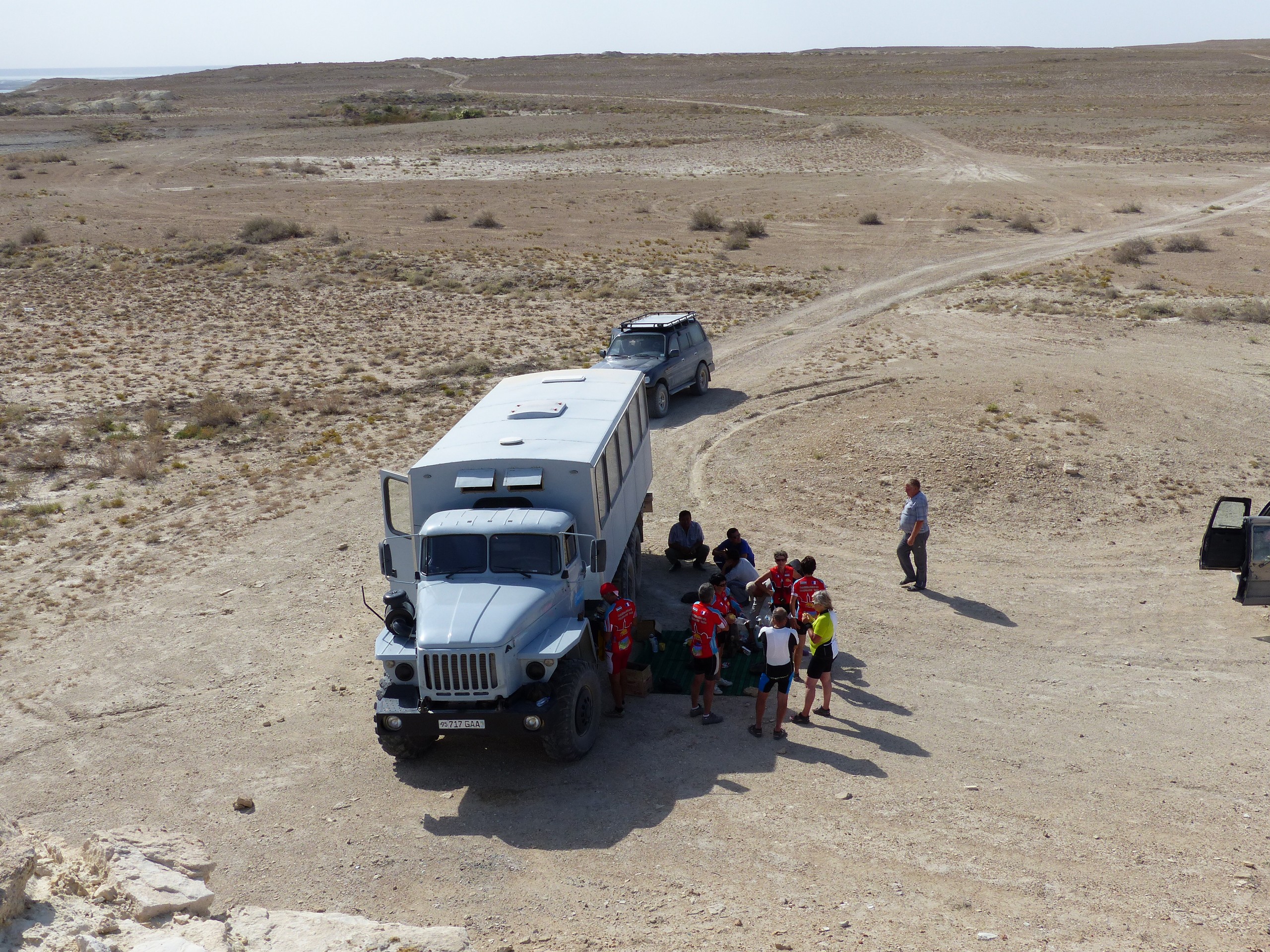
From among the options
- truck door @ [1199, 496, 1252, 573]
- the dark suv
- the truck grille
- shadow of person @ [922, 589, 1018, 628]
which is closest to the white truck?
the truck grille

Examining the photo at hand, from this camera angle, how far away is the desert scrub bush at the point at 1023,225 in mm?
45625

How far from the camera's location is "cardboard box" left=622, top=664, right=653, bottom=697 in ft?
39.3

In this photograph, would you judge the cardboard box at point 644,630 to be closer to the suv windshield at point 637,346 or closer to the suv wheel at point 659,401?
the suv wheel at point 659,401

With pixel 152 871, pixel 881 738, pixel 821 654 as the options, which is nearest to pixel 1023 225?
pixel 821 654

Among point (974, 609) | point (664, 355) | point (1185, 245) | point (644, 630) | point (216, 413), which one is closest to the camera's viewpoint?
point (644, 630)

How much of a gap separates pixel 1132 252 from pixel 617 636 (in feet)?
114

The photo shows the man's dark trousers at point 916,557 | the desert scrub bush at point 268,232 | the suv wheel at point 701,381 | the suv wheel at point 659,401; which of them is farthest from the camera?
the desert scrub bush at point 268,232

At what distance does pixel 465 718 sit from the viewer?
1004 centimetres

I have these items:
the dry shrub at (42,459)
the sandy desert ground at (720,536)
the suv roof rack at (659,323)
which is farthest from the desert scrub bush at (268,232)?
the suv roof rack at (659,323)

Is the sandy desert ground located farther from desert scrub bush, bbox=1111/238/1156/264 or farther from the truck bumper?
the truck bumper

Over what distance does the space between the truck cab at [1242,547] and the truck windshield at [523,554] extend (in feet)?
27.8

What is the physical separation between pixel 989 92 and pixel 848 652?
11647cm

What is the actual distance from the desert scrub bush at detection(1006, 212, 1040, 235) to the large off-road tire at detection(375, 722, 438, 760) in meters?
41.1

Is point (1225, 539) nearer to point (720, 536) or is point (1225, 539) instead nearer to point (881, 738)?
point (881, 738)
